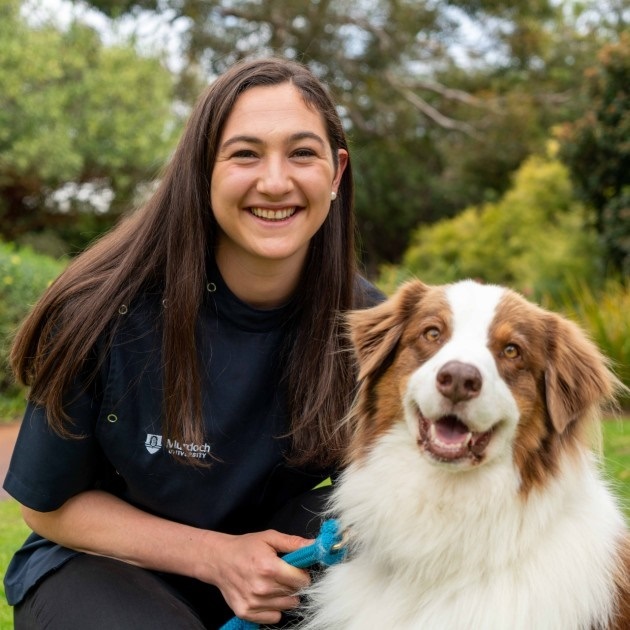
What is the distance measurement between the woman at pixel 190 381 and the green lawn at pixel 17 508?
125cm

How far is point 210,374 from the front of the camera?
3.04 m

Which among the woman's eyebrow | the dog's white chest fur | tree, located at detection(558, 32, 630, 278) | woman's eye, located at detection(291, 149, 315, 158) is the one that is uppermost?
tree, located at detection(558, 32, 630, 278)

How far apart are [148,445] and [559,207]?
1573 centimetres

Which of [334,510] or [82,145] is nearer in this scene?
[334,510]

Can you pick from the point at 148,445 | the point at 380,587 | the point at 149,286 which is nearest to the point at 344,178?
the point at 149,286

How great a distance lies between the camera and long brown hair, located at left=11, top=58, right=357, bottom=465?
9.31 feet

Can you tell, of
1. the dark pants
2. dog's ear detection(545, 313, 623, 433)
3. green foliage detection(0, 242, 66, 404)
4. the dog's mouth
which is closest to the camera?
the dog's mouth

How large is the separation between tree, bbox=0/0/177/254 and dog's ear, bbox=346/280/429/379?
15.8m

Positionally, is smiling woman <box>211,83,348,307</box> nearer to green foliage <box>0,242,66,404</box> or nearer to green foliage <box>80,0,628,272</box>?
green foliage <box>0,242,66,404</box>

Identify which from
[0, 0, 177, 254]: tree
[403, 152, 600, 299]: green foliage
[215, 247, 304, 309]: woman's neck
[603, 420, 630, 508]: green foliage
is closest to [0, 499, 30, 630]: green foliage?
[215, 247, 304, 309]: woman's neck

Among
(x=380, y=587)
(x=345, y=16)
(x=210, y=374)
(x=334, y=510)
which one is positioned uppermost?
(x=345, y=16)

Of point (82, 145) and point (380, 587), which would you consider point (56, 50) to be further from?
point (380, 587)

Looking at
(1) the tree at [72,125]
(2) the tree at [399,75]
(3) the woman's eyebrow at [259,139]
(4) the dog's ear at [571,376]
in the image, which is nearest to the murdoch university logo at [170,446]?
(3) the woman's eyebrow at [259,139]

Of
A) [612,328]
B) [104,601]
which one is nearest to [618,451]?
[612,328]
